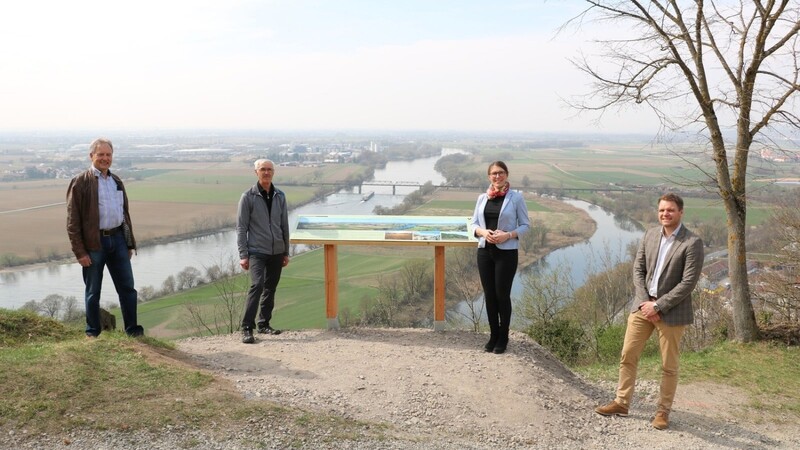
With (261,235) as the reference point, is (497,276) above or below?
below

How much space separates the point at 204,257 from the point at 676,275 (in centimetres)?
3193

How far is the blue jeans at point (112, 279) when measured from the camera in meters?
5.72

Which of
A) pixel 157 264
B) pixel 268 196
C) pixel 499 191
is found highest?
pixel 499 191

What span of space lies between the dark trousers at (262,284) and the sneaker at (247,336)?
0.06 meters

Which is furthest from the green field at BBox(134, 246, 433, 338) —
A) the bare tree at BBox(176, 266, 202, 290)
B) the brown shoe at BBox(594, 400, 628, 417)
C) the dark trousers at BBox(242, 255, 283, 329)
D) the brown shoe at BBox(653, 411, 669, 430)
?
the brown shoe at BBox(653, 411, 669, 430)

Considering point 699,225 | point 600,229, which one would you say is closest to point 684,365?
point 699,225

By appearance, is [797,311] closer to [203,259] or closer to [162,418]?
[162,418]

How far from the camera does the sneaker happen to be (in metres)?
6.75

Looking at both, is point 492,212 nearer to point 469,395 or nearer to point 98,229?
point 469,395

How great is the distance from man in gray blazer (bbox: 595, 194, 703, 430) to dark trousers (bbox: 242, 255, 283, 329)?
386 cm

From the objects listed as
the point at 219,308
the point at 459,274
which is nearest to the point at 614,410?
the point at 459,274

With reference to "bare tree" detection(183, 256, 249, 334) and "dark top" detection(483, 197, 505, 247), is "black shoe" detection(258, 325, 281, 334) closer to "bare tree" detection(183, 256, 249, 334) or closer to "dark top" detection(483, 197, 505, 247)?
"dark top" detection(483, 197, 505, 247)

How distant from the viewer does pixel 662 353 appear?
4.84 m

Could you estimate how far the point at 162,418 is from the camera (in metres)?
4.18
